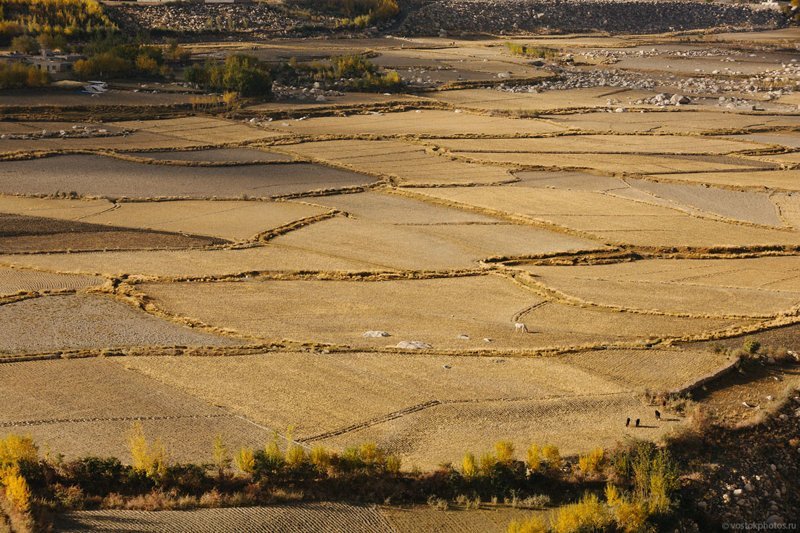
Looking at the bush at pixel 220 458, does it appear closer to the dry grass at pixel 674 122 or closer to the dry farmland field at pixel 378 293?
the dry farmland field at pixel 378 293

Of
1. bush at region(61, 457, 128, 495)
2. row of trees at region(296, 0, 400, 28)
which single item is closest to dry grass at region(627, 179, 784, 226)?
bush at region(61, 457, 128, 495)

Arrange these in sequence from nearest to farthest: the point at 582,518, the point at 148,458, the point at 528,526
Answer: the point at 528,526, the point at 582,518, the point at 148,458

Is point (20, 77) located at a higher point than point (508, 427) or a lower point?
higher

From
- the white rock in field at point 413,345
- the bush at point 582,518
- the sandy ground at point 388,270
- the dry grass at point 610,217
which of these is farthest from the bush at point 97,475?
the dry grass at point 610,217

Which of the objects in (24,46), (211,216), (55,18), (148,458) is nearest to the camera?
(148,458)

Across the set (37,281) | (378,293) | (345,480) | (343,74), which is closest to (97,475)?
(345,480)

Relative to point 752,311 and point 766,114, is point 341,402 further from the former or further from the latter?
point 766,114

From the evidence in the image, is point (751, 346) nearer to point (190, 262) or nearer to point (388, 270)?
point (388, 270)
